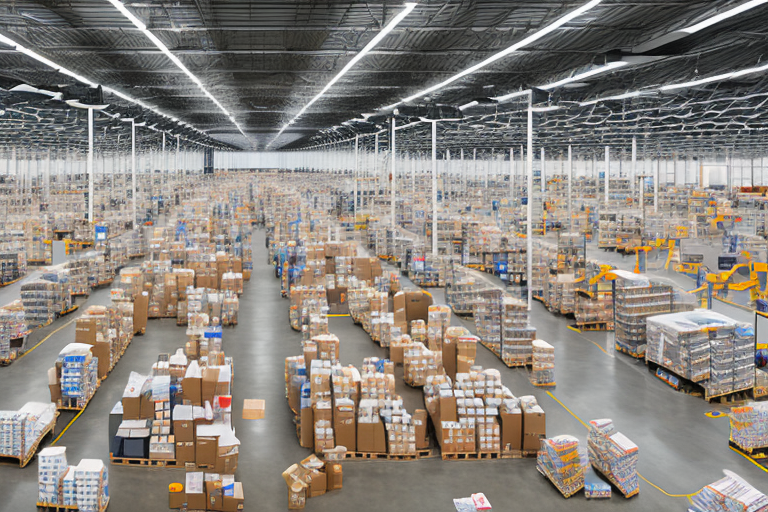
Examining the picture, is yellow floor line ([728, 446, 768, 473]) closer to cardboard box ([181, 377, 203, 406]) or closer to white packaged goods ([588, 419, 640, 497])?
white packaged goods ([588, 419, 640, 497])

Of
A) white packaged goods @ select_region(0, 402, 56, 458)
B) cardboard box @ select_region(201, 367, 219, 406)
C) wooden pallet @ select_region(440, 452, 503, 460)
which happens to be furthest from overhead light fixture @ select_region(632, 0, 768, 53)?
white packaged goods @ select_region(0, 402, 56, 458)

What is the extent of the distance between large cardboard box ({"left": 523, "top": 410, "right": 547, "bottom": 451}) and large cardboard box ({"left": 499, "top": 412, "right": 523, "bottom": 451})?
2.2 inches

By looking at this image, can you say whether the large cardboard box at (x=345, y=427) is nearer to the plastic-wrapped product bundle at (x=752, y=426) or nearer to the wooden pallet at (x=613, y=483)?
the wooden pallet at (x=613, y=483)

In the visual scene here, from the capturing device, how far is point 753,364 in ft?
34.4

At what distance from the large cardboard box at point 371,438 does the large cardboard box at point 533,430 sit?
5.32 feet

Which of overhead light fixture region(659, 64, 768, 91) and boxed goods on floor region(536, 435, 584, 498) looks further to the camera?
overhead light fixture region(659, 64, 768, 91)

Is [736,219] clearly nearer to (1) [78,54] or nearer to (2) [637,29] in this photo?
(2) [637,29]

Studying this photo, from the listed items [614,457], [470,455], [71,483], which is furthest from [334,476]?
[614,457]

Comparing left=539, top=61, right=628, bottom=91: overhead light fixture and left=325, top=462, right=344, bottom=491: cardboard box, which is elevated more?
left=539, top=61, right=628, bottom=91: overhead light fixture

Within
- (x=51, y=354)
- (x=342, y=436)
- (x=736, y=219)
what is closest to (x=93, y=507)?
(x=342, y=436)

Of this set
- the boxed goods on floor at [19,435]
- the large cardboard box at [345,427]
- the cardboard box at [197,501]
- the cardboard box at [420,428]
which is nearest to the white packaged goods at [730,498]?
the cardboard box at [420,428]

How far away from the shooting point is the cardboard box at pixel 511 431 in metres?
8.21

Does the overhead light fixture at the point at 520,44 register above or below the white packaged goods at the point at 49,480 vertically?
above

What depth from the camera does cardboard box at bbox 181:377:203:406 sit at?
8.10 meters
